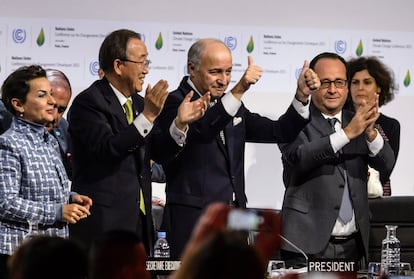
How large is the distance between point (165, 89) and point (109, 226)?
2.03ft

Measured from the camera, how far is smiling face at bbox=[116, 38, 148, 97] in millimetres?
3867

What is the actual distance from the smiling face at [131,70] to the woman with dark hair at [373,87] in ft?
4.57

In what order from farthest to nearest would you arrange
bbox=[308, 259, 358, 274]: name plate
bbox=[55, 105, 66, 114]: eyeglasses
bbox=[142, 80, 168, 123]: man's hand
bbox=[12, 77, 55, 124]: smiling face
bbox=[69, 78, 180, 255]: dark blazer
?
bbox=[55, 105, 66, 114]: eyeglasses
bbox=[69, 78, 180, 255]: dark blazer
bbox=[142, 80, 168, 123]: man's hand
bbox=[12, 77, 55, 124]: smiling face
bbox=[308, 259, 358, 274]: name plate

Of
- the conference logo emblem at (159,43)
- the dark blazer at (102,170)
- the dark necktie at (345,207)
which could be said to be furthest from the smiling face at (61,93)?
the dark necktie at (345,207)

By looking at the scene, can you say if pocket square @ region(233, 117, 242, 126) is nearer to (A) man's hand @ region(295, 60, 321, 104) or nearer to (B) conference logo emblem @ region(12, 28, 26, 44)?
(A) man's hand @ region(295, 60, 321, 104)

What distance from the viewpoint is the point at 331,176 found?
4293 mm

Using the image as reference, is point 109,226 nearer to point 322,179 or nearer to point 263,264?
point 322,179

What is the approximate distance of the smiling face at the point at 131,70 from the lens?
387 cm

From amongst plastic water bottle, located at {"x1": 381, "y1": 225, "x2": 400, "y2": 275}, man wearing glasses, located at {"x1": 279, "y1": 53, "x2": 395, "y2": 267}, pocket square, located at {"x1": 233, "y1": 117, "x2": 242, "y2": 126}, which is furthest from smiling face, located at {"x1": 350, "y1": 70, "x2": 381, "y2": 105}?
plastic water bottle, located at {"x1": 381, "y1": 225, "x2": 400, "y2": 275}

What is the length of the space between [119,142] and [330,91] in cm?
129

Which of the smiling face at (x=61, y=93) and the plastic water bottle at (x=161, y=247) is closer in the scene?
the plastic water bottle at (x=161, y=247)

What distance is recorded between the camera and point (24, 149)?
330cm

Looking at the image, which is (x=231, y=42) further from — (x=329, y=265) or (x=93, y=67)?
(x=329, y=265)

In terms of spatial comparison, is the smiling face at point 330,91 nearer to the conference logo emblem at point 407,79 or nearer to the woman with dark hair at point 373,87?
the woman with dark hair at point 373,87
